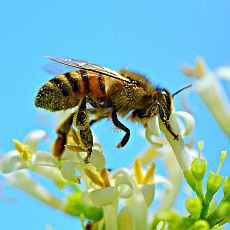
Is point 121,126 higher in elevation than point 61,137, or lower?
lower

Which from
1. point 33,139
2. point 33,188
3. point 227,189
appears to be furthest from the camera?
point 33,188

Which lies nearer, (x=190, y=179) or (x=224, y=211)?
(x=224, y=211)

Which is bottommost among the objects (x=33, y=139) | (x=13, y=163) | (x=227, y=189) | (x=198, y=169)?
(x=227, y=189)

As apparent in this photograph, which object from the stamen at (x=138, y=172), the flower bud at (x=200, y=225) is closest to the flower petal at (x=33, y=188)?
the stamen at (x=138, y=172)

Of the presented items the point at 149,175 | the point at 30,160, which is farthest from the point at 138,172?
the point at 30,160

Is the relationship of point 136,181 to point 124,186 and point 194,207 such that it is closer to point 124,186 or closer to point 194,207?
point 124,186

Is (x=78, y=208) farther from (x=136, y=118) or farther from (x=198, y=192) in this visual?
(x=198, y=192)

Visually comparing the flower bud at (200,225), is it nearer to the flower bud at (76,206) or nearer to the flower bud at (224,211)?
the flower bud at (224,211)
